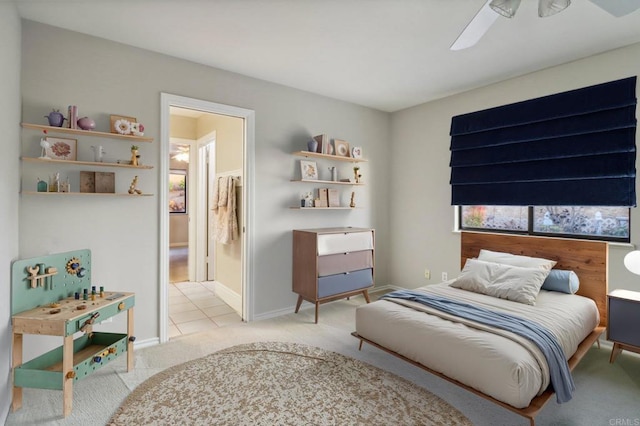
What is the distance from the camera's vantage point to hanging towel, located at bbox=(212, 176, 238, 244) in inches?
158

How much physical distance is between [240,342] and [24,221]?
1908 millimetres

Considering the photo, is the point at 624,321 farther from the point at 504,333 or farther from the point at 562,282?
the point at 504,333

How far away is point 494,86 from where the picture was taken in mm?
3719

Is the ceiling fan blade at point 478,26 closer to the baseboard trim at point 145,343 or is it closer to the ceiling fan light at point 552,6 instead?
the ceiling fan light at point 552,6

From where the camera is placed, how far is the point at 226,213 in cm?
410

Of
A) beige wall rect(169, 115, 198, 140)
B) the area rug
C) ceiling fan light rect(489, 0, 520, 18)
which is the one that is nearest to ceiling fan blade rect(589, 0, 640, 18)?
ceiling fan light rect(489, 0, 520, 18)

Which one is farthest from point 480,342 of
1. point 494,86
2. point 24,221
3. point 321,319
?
point 24,221

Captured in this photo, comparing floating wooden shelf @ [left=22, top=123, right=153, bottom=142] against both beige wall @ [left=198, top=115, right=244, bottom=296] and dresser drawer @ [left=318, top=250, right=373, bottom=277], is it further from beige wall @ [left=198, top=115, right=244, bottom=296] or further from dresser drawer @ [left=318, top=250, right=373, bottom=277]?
dresser drawer @ [left=318, top=250, right=373, bottom=277]

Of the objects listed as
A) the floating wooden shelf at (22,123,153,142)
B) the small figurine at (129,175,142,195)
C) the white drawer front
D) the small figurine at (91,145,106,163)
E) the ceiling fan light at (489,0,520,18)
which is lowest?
the white drawer front

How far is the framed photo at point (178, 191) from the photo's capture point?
845 cm

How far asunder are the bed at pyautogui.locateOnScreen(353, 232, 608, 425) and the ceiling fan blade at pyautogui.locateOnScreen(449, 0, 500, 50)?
1798 mm

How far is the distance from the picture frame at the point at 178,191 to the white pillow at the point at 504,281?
7.31 m

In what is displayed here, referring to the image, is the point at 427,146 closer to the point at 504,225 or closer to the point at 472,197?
the point at 472,197

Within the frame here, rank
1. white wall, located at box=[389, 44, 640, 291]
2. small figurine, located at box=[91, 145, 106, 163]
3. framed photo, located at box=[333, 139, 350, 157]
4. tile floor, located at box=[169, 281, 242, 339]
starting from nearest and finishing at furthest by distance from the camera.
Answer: small figurine, located at box=[91, 145, 106, 163] < white wall, located at box=[389, 44, 640, 291] < tile floor, located at box=[169, 281, 242, 339] < framed photo, located at box=[333, 139, 350, 157]
